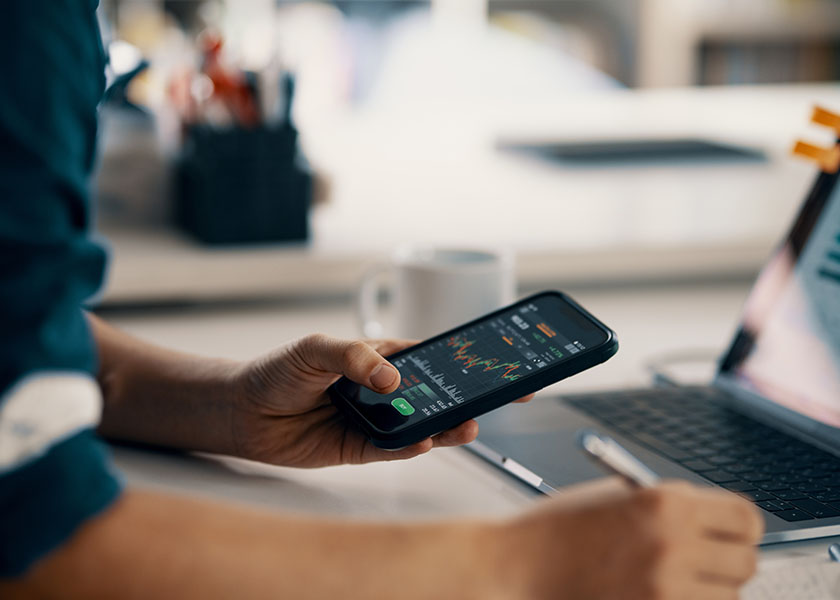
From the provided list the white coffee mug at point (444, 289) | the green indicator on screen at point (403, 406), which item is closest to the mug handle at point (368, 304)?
the white coffee mug at point (444, 289)

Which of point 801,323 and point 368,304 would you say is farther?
point 368,304

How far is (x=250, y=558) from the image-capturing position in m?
0.43

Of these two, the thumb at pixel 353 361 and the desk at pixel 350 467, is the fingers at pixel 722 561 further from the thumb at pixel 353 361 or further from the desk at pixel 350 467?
the thumb at pixel 353 361

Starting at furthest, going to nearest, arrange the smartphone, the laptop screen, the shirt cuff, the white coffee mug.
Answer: the white coffee mug < the laptop screen < the smartphone < the shirt cuff

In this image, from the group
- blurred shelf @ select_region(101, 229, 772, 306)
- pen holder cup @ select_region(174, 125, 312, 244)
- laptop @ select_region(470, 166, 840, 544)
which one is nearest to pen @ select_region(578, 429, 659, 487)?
laptop @ select_region(470, 166, 840, 544)

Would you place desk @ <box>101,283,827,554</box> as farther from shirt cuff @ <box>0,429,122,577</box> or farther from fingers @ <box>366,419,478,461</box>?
shirt cuff @ <box>0,429,122,577</box>

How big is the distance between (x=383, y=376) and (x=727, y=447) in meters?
0.27

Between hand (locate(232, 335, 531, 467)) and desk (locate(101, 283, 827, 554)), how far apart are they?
2cm

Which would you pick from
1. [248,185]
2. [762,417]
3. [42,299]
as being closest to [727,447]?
[762,417]

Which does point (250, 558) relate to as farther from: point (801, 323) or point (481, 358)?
point (801, 323)

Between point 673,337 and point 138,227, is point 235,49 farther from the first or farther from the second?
point 673,337

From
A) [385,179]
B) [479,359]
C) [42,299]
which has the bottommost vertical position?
[385,179]

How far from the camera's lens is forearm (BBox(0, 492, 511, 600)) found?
0.42 m

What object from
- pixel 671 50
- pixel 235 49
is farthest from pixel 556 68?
pixel 235 49
